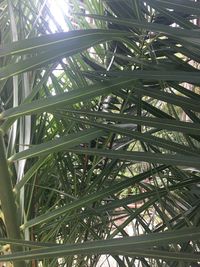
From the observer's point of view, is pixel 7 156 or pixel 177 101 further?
pixel 7 156

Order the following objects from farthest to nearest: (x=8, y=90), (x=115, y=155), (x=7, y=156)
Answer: (x=8, y=90) → (x=7, y=156) → (x=115, y=155)

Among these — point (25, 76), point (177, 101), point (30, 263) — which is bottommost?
point (30, 263)

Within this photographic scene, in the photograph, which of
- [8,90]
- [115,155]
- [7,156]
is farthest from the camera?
[8,90]

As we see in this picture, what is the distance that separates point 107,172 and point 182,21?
0.26 meters

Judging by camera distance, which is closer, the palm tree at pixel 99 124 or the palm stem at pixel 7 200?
the palm tree at pixel 99 124

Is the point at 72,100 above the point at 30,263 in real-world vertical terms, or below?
above

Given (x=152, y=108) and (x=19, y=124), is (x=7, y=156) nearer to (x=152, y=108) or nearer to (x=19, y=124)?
(x=19, y=124)

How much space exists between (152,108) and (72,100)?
191 millimetres

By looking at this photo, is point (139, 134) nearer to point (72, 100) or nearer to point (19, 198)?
point (72, 100)

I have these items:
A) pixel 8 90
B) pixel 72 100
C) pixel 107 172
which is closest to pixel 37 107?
pixel 72 100

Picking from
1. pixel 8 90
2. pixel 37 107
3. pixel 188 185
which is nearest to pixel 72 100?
pixel 37 107

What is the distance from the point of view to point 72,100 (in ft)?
1.23

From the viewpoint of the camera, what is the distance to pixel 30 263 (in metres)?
0.61

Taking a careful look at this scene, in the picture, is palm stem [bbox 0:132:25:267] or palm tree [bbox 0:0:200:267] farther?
palm stem [bbox 0:132:25:267]
